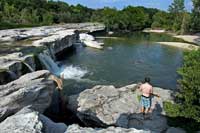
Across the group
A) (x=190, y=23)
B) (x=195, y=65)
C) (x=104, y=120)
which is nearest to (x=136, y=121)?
(x=104, y=120)

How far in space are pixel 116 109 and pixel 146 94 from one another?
3.13 meters

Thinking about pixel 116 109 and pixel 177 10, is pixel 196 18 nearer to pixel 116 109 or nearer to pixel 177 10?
pixel 177 10

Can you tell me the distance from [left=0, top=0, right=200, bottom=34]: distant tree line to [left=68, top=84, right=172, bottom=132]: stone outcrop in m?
74.2

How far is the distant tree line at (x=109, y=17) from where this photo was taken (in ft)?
331

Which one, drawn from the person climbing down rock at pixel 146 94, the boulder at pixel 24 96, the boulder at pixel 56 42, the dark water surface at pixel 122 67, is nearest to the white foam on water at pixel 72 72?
the dark water surface at pixel 122 67

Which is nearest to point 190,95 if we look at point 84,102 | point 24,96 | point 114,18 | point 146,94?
point 146,94

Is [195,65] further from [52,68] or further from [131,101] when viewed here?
[52,68]

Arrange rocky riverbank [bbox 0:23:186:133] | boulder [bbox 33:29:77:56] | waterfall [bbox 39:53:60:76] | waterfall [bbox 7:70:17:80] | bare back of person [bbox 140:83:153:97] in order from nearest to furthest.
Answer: rocky riverbank [bbox 0:23:186:133], bare back of person [bbox 140:83:153:97], waterfall [bbox 7:70:17:80], waterfall [bbox 39:53:60:76], boulder [bbox 33:29:77:56]

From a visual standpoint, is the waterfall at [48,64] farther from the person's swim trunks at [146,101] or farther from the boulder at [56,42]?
the person's swim trunks at [146,101]

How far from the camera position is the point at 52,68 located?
3709 centimetres

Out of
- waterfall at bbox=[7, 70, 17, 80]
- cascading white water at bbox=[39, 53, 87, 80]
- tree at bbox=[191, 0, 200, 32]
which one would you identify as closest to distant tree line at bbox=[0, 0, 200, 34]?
tree at bbox=[191, 0, 200, 32]

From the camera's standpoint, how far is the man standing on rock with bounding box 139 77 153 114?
1709 centimetres

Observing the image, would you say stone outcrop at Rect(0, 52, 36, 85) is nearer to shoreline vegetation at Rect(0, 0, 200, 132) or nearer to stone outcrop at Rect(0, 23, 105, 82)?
stone outcrop at Rect(0, 23, 105, 82)

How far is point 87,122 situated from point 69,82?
12523mm
